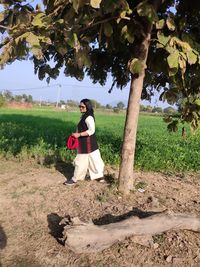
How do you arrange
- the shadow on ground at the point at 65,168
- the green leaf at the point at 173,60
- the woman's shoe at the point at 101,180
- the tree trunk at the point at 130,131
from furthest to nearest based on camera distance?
the shadow on ground at the point at 65,168 < the woman's shoe at the point at 101,180 < the tree trunk at the point at 130,131 < the green leaf at the point at 173,60

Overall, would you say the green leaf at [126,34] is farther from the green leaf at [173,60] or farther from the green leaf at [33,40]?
the green leaf at [33,40]

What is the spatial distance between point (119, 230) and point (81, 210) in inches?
45.8

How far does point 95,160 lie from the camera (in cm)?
727

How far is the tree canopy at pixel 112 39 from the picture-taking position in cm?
384

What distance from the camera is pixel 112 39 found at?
5645 mm

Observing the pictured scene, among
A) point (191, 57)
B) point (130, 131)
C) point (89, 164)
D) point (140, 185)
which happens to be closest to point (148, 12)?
point (191, 57)

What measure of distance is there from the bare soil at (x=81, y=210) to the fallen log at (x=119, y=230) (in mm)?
80

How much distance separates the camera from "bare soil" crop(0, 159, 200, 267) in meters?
4.54

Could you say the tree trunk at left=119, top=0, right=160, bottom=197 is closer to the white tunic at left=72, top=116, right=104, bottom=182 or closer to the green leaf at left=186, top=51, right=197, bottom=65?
the white tunic at left=72, top=116, right=104, bottom=182

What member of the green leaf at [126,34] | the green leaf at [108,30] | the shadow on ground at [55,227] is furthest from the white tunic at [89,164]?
the green leaf at [108,30]

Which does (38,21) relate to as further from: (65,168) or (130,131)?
(65,168)

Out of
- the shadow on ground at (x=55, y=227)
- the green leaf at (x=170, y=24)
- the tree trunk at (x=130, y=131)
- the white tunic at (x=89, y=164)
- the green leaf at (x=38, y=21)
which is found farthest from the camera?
the white tunic at (x=89, y=164)

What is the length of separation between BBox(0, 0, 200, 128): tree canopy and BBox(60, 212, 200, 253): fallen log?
1.31 meters

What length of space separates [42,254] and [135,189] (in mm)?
2384
